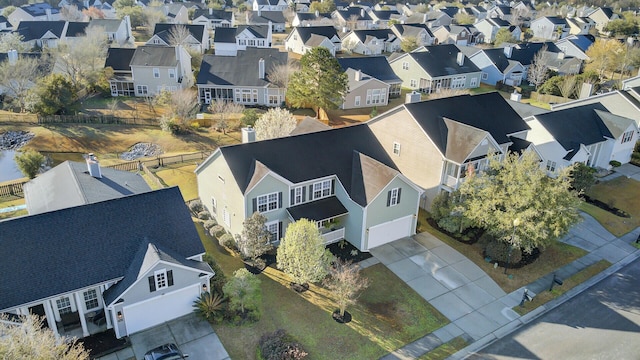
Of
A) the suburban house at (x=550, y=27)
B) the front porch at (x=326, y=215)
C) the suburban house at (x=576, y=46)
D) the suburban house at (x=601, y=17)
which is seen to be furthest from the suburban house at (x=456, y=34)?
the front porch at (x=326, y=215)

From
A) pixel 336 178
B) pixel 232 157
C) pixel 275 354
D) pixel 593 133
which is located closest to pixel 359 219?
pixel 336 178

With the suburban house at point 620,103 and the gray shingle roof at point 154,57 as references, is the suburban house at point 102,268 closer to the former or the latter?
the suburban house at point 620,103

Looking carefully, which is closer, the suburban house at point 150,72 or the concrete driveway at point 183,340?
the concrete driveway at point 183,340

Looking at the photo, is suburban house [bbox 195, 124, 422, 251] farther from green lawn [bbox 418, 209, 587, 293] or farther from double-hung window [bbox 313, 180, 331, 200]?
green lawn [bbox 418, 209, 587, 293]

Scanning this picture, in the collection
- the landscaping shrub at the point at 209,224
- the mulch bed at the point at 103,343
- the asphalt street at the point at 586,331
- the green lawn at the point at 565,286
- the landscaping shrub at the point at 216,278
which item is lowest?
the asphalt street at the point at 586,331

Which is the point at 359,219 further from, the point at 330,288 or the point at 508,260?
the point at 508,260

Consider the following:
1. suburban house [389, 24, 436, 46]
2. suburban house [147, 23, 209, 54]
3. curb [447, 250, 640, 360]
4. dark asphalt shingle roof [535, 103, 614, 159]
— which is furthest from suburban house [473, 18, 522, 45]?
curb [447, 250, 640, 360]
